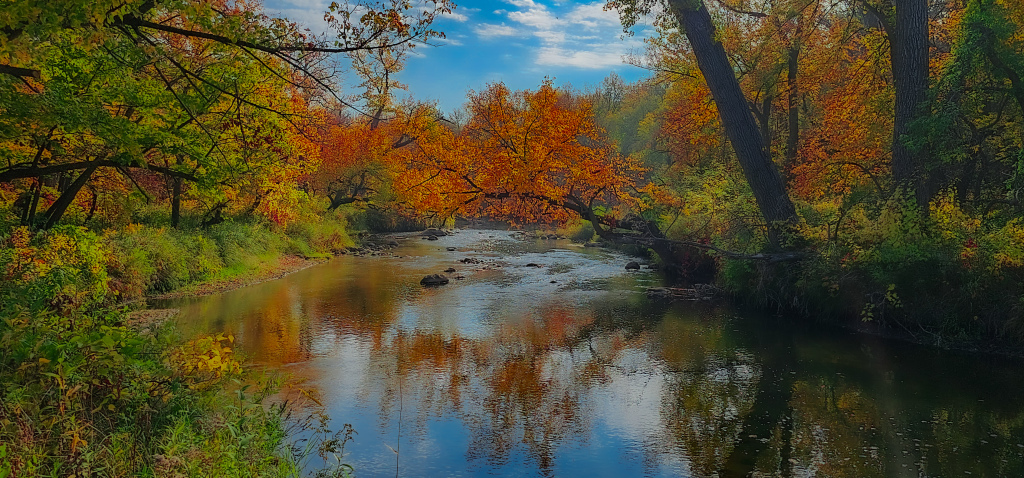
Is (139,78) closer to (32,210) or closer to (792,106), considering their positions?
(32,210)

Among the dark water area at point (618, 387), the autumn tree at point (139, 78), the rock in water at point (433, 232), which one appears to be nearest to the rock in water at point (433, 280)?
the dark water area at point (618, 387)

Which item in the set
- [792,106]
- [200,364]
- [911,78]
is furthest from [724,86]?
[200,364]

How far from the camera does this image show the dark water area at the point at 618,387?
24.5 feet

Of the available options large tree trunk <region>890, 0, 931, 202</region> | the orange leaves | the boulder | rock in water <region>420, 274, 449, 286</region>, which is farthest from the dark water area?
the boulder

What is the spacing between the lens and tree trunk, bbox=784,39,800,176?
20.0 m

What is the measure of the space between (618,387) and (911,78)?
897 centimetres

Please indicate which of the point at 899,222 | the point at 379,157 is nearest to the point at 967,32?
the point at 899,222

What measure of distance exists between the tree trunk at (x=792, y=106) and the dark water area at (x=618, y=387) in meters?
6.52

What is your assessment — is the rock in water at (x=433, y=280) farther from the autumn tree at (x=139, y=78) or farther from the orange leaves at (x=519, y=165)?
the autumn tree at (x=139, y=78)

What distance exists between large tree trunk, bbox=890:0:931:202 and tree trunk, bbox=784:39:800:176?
6.94 metres

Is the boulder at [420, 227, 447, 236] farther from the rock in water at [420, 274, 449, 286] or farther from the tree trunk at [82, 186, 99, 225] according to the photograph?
the tree trunk at [82, 186, 99, 225]

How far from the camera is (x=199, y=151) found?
1023 cm

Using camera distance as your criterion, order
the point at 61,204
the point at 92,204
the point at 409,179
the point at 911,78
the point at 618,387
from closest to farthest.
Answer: the point at 618,387, the point at 61,204, the point at 911,78, the point at 92,204, the point at 409,179

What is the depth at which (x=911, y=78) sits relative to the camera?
41.7 ft
